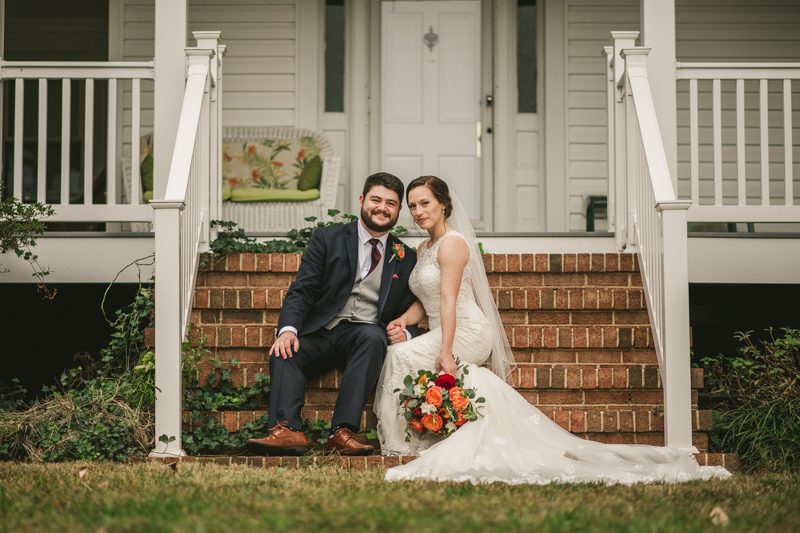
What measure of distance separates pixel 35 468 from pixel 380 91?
4.69m

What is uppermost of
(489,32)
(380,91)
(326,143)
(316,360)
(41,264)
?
(489,32)

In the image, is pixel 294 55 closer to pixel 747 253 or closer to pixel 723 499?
pixel 747 253

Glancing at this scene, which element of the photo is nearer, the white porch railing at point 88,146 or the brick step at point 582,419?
the brick step at point 582,419

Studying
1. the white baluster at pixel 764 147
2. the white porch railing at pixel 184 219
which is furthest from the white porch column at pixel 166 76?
the white baluster at pixel 764 147

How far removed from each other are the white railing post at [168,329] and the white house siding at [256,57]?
3420mm

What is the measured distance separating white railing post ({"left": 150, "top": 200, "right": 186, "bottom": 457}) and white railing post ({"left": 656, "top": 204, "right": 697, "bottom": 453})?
224cm

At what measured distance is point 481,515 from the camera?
7.52ft

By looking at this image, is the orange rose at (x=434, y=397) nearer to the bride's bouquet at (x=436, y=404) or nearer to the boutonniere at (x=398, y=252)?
the bride's bouquet at (x=436, y=404)

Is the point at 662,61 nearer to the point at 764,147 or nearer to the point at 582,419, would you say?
the point at 764,147

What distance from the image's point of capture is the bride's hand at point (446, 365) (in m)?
3.49

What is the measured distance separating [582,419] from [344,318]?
4.11ft

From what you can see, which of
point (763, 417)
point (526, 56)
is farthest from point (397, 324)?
point (526, 56)

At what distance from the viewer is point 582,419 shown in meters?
3.61

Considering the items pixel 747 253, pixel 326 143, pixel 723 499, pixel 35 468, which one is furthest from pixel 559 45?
pixel 35 468
